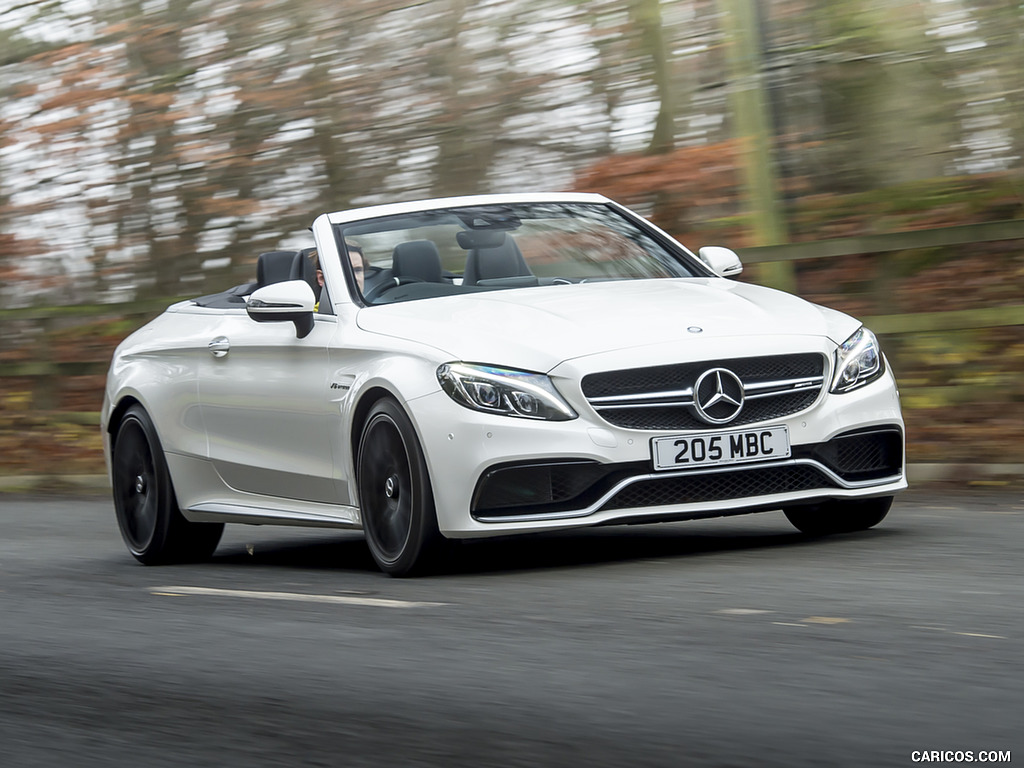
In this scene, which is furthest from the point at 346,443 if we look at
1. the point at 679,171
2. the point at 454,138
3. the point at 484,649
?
the point at 454,138

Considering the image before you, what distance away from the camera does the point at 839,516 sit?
769 centimetres

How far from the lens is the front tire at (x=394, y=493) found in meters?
6.72

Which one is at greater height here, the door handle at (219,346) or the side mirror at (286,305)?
the side mirror at (286,305)

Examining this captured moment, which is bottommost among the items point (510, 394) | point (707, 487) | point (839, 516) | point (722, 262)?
point (839, 516)

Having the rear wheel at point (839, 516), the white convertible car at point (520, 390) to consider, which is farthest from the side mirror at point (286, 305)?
the rear wheel at point (839, 516)

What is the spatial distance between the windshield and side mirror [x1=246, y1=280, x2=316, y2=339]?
272mm

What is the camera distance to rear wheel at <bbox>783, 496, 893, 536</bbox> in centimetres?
764

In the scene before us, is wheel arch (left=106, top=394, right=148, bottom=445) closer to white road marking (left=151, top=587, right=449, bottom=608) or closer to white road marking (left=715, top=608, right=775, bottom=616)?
white road marking (left=151, top=587, right=449, bottom=608)

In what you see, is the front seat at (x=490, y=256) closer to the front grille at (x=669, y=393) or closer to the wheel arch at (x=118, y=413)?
the front grille at (x=669, y=393)

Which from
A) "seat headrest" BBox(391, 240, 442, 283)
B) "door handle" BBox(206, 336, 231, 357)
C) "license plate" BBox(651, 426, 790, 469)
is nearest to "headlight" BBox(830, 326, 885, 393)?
"license plate" BBox(651, 426, 790, 469)

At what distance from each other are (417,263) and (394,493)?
4.65 ft

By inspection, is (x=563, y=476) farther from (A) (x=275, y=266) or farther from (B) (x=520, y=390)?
(A) (x=275, y=266)

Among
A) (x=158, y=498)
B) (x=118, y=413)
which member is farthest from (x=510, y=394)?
(x=118, y=413)

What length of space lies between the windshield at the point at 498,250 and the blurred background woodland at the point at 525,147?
3.10m
